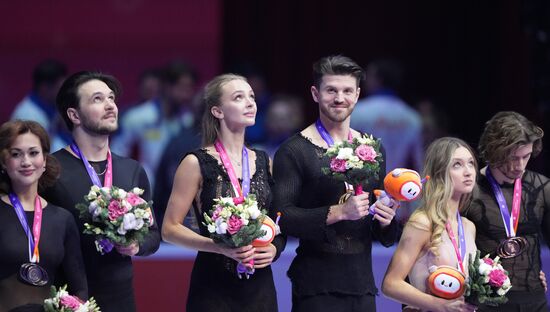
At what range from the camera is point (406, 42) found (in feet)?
44.5

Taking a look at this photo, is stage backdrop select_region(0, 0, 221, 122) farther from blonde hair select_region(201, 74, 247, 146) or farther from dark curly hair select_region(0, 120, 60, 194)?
dark curly hair select_region(0, 120, 60, 194)

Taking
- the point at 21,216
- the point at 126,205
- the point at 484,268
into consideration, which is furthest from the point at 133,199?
the point at 484,268

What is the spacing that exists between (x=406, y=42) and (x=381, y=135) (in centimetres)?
347

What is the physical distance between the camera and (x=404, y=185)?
5.54 meters

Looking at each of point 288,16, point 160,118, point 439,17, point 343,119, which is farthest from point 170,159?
point 439,17

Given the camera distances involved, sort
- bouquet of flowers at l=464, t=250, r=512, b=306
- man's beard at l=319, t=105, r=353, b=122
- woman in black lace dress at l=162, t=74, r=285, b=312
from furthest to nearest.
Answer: man's beard at l=319, t=105, r=353, b=122
woman in black lace dress at l=162, t=74, r=285, b=312
bouquet of flowers at l=464, t=250, r=512, b=306

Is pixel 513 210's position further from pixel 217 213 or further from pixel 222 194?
pixel 217 213

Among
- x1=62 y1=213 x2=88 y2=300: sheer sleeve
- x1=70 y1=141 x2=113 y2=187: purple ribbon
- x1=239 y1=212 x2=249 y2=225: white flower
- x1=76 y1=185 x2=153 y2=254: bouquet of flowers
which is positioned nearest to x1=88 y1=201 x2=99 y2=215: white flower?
x1=76 y1=185 x2=153 y2=254: bouquet of flowers

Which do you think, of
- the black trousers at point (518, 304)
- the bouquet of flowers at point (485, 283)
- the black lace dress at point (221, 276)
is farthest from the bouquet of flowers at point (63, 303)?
the black trousers at point (518, 304)

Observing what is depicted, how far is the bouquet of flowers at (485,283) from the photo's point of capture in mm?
5555

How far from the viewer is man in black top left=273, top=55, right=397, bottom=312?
579cm

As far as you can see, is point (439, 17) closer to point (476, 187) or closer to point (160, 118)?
point (160, 118)

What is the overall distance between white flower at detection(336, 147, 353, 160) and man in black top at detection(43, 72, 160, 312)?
3.48ft

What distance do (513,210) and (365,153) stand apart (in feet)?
3.52
